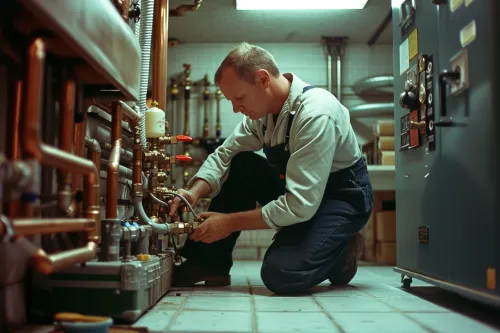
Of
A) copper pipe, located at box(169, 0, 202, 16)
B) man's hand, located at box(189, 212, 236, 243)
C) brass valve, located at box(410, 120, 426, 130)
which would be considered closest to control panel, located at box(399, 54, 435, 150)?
brass valve, located at box(410, 120, 426, 130)

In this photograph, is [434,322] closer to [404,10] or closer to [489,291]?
[489,291]

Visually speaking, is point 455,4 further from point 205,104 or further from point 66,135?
point 205,104

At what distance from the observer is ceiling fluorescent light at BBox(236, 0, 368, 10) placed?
11.5ft

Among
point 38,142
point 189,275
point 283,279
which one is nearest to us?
point 38,142

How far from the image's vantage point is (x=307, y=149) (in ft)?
5.65

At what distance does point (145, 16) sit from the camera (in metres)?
1.92

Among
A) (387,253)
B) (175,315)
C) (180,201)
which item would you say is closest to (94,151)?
(175,315)

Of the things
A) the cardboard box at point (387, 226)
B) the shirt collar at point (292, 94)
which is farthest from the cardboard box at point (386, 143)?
the shirt collar at point (292, 94)

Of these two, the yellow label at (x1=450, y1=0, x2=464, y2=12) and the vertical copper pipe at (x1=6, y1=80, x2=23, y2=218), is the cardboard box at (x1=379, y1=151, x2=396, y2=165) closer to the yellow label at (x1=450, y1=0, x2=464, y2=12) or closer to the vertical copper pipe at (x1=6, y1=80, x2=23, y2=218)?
the yellow label at (x1=450, y1=0, x2=464, y2=12)

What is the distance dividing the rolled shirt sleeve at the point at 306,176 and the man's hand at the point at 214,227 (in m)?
0.13

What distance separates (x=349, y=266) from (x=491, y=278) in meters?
0.81

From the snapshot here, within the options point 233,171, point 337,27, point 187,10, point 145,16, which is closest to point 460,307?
point 233,171

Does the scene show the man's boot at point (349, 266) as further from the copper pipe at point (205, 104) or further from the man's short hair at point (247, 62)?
the copper pipe at point (205, 104)

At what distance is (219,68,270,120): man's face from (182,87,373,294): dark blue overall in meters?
0.12
